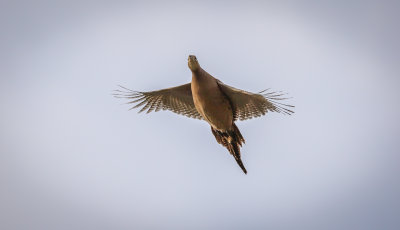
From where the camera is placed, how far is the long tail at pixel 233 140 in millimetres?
18484

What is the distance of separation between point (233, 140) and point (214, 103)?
191 centimetres

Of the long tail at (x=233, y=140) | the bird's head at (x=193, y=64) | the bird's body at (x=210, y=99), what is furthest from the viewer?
the long tail at (x=233, y=140)

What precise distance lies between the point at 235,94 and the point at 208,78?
4.10 ft

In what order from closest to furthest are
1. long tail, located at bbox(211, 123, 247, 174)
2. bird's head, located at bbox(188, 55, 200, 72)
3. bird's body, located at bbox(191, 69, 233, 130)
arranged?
bird's head, located at bbox(188, 55, 200, 72)
bird's body, located at bbox(191, 69, 233, 130)
long tail, located at bbox(211, 123, 247, 174)

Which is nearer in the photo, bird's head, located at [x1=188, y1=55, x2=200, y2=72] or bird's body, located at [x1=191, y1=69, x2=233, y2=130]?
bird's head, located at [x1=188, y1=55, x2=200, y2=72]

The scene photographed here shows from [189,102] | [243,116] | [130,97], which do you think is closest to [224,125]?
[243,116]

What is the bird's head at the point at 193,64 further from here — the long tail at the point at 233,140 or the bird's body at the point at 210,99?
the long tail at the point at 233,140

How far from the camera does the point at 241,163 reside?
61.4 feet

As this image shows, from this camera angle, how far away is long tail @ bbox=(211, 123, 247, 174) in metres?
18.5

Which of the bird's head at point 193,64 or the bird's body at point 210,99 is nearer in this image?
the bird's head at point 193,64

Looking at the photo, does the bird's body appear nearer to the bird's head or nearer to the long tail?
the bird's head

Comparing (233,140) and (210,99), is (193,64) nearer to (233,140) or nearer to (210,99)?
(210,99)

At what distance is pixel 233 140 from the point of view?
60.8 ft

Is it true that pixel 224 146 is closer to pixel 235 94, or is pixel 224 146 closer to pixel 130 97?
pixel 235 94
